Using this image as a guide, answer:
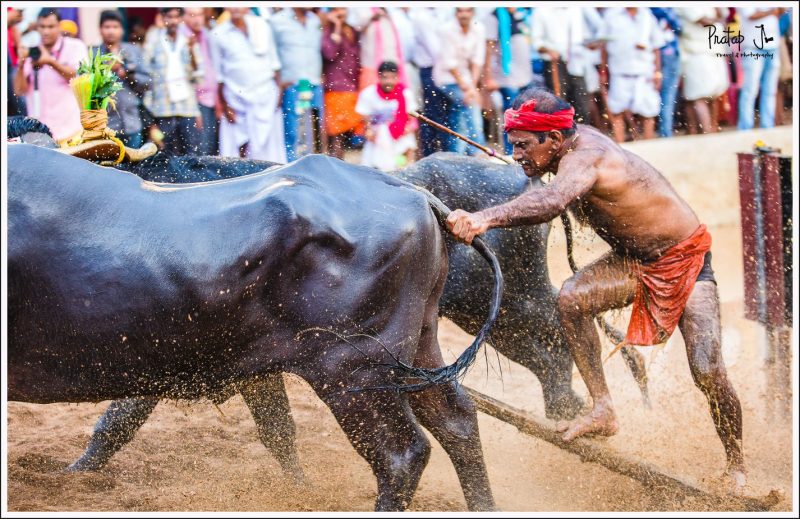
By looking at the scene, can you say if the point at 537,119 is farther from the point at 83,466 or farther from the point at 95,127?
the point at 83,466

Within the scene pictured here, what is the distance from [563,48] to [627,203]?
5.13 metres

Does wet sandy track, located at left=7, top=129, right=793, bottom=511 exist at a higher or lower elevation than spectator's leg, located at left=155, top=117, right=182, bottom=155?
lower

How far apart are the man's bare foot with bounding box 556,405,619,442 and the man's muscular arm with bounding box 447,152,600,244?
1.13 m

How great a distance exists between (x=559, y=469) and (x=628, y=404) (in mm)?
1223

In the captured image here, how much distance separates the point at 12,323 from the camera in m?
4.64

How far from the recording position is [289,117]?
946 centimetres

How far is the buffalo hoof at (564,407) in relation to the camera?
6.58 m

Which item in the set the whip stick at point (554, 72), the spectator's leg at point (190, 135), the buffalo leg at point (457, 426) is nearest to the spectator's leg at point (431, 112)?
the whip stick at point (554, 72)

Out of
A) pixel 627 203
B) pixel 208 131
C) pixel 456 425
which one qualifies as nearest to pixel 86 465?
pixel 456 425

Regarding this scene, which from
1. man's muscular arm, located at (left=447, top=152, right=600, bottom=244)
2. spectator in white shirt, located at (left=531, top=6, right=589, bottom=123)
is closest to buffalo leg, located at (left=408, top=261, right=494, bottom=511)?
man's muscular arm, located at (left=447, top=152, right=600, bottom=244)

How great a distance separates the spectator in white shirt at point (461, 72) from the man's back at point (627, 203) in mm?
3754

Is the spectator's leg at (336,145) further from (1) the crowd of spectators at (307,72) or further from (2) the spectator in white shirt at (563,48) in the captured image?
(2) the spectator in white shirt at (563,48)

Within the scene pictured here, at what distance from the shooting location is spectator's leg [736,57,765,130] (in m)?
11.9

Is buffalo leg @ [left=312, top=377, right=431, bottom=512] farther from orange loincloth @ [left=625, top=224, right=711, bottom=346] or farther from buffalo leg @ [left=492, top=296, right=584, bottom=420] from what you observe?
buffalo leg @ [left=492, top=296, right=584, bottom=420]
